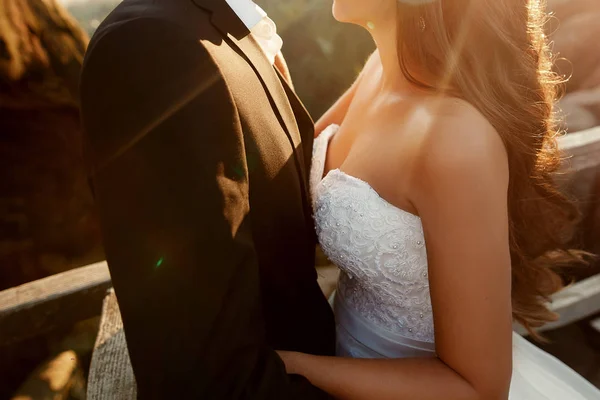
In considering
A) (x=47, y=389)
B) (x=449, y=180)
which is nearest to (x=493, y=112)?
(x=449, y=180)

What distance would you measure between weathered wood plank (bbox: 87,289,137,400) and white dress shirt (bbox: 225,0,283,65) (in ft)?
3.19

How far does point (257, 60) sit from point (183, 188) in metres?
0.39

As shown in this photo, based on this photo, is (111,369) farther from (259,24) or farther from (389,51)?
(389,51)

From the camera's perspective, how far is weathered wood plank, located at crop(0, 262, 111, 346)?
1.78m

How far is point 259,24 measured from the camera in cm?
114

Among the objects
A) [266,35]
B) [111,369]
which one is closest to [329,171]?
[266,35]

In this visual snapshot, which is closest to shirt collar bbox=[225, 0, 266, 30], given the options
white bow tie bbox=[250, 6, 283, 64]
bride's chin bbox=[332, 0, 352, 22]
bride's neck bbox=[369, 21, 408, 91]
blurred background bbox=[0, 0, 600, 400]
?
white bow tie bbox=[250, 6, 283, 64]

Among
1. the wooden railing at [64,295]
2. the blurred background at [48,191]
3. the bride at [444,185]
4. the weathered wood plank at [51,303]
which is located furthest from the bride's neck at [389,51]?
the weathered wood plank at [51,303]

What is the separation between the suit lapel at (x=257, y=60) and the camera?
0.90 metres

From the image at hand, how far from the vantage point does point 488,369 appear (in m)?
1.06

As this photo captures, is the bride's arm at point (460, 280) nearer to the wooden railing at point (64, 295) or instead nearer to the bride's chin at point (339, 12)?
the bride's chin at point (339, 12)

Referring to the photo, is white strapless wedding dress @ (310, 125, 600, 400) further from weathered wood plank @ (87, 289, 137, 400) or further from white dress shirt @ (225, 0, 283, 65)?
weathered wood plank @ (87, 289, 137, 400)

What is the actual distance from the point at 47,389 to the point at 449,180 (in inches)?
56.8

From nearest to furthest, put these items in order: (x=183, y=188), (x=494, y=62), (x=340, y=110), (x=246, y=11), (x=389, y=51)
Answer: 1. (x=183, y=188)
2. (x=246, y=11)
3. (x=494, y=62)
4. (x=389, y=51)
5. (x=340, y=110)
